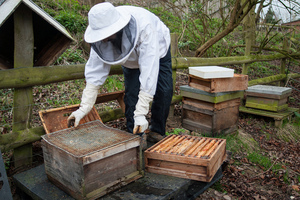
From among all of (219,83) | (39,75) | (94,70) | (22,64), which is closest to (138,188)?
(94,70)

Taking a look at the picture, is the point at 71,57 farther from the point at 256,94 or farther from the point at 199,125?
the point at 256,94

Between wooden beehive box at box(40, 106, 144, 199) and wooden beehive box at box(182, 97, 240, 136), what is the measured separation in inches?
63.1

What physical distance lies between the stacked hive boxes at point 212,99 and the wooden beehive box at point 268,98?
0.85 m

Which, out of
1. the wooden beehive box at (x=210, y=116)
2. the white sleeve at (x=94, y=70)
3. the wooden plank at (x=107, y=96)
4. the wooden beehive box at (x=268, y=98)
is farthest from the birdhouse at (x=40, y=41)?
the wooden beehive box at (x=268, y=98)

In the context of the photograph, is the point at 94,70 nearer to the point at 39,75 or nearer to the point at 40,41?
the point at 39,75

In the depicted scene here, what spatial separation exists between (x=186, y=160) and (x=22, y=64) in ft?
5.52

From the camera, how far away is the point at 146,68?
6.89 feet

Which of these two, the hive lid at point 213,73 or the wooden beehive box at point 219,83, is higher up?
the hive lid at point 213,73

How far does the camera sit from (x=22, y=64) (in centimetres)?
227

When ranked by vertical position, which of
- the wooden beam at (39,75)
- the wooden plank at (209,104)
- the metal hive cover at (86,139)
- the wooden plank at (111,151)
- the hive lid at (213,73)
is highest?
the wooden beam at (39,75)

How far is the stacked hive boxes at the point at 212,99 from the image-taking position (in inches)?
127

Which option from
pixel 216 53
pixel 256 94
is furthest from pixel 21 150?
pixel 216 53

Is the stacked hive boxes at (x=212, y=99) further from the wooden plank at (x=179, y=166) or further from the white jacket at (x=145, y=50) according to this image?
the wooden plank at (x=179, y=166)

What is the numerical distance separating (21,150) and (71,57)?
2.86m
